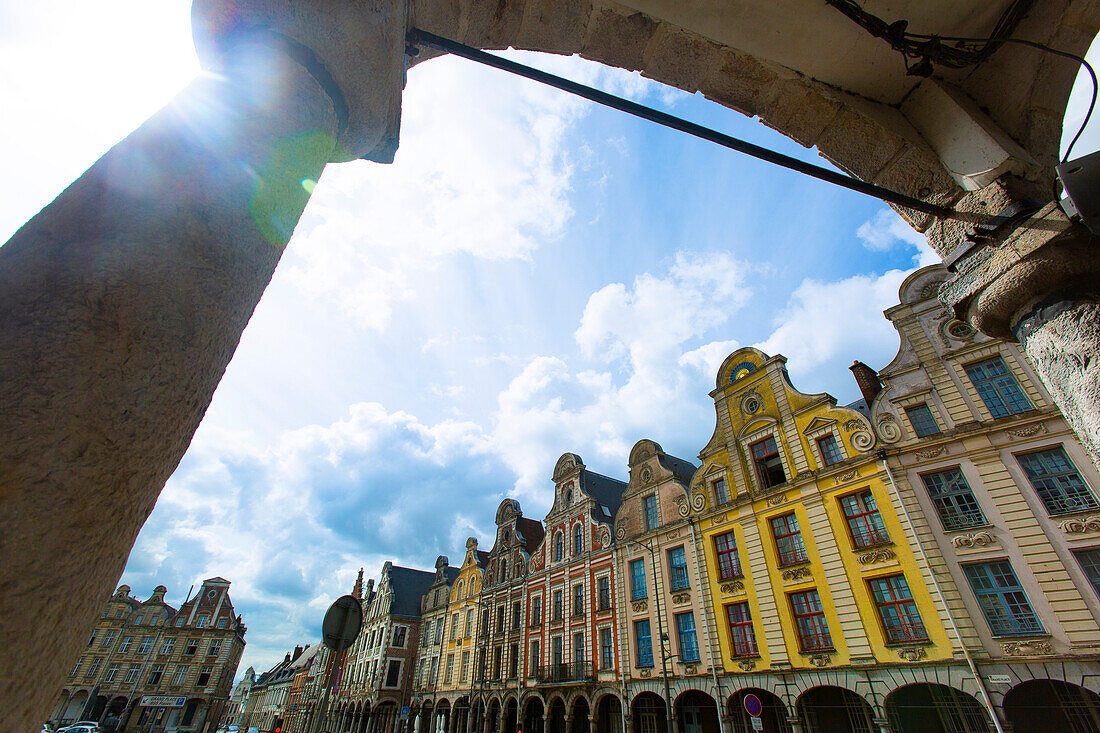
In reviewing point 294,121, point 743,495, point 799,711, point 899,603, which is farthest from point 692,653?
point 294,121

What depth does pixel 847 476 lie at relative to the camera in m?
14.9

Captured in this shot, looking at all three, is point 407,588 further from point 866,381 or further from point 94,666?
point 866,381

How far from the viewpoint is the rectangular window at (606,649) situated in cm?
2062

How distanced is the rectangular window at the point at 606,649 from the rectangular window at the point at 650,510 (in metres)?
4.98

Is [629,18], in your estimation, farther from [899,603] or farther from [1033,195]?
[899,603]

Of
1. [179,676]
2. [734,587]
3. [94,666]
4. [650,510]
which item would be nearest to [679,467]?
[650,510]

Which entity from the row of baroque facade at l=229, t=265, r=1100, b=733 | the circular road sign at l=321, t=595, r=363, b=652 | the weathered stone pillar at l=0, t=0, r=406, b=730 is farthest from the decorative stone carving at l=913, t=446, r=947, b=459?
the weathered stone pillar at l=0, t=0, r=406, b=730

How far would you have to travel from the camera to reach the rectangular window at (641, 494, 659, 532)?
70.0 feet

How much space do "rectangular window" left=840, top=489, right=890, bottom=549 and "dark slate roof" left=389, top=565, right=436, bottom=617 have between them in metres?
35.2

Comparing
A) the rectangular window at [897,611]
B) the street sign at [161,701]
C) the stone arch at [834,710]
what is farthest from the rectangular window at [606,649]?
the street sign at [161,701]

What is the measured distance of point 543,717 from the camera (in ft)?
75.4

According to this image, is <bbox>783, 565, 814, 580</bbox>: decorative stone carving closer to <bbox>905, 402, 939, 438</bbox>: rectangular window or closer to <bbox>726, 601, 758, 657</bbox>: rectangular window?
<bbox>726, 601, 758, 657</bbox>: rectangular window

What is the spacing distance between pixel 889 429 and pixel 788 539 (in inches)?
188

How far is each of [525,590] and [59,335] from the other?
2921cm
